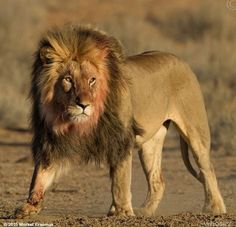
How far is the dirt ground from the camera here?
7230 mm

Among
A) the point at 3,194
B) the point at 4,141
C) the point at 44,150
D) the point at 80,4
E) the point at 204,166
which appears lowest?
the point at 80,4

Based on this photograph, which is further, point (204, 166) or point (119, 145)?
point (204, 166)

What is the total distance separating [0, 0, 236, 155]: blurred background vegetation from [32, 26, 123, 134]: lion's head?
17.8 feet

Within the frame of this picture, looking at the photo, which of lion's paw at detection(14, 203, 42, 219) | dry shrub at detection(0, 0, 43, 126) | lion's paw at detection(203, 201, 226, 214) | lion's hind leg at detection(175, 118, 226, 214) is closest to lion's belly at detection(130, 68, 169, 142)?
lion's hind leg at detection(175, 118, 226, 214)

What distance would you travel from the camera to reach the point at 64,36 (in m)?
7.41

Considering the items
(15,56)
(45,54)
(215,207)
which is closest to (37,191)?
(45,54)

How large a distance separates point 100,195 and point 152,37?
15.9 metres

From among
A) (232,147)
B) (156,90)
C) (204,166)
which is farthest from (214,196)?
(232,147)

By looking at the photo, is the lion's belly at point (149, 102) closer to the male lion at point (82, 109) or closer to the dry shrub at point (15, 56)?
the male lion at point (82, 109)

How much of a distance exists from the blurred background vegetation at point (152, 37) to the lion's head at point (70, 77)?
542cm

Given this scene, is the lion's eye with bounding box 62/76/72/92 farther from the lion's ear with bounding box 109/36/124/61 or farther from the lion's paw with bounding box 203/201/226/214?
the lion's paw with bounding box 203/201/226/214

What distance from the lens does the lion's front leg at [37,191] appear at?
7.35m

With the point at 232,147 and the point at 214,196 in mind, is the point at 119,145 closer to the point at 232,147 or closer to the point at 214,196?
the point at 214,196

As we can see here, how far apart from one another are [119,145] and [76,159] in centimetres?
35
